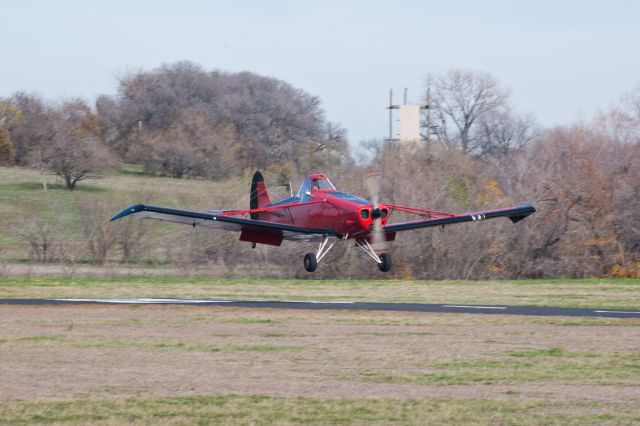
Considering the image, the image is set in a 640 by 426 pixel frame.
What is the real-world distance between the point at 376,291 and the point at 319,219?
11.3ft

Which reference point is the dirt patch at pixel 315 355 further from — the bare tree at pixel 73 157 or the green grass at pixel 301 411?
the bare tree at pixel 73 157

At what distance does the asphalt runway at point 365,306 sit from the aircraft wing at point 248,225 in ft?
17.0

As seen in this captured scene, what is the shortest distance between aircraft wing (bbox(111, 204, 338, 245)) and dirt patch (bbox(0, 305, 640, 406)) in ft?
28.0

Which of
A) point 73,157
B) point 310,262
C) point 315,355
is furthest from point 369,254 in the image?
point 73,157

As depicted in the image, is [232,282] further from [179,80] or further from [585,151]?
[179,80]

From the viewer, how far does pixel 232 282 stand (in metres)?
29.7

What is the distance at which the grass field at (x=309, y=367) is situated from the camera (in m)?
9.66

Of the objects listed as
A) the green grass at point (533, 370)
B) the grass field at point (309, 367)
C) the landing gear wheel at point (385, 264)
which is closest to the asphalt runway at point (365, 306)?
the grass field at point (309, 367)

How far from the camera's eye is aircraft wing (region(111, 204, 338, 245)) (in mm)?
27500

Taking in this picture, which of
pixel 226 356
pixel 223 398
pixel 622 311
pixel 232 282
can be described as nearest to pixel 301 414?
pixel 223 398

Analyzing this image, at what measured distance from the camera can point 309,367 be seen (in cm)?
1242

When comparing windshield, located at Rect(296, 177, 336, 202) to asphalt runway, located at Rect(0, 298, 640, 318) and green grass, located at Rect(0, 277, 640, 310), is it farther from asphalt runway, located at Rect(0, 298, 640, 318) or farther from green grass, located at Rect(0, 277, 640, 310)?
asphalt runway, located at Rect(0, 298, 640, 318)

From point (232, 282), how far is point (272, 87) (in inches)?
3148

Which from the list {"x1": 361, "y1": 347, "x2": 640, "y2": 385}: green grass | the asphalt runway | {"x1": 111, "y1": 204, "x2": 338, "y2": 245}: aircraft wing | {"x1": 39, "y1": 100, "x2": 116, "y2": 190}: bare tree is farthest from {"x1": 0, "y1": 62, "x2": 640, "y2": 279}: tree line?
{"x1": 361, "y1": 347, "x2": 640, "y2": 385}: green grass
